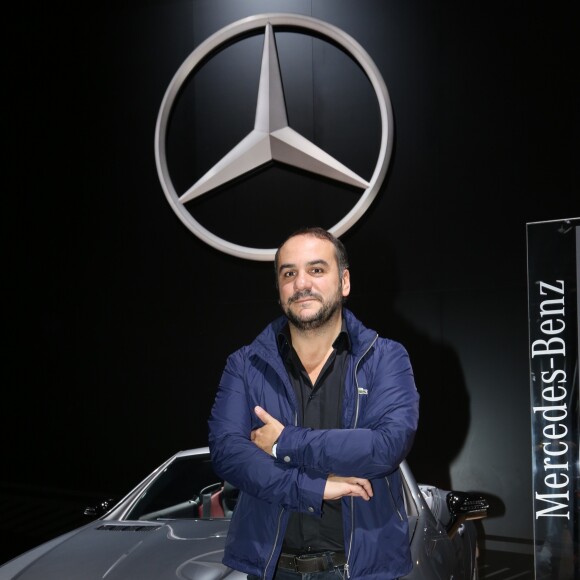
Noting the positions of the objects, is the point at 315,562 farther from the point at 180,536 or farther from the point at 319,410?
the point at 180,536

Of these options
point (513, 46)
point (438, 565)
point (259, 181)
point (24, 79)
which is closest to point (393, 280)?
point (259, 181)

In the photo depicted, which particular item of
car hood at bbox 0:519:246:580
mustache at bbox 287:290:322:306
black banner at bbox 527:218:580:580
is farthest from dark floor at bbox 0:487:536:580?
mustache at bbox 287:290:322:306

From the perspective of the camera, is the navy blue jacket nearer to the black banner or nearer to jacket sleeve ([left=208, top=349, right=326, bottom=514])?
jacket sleeve ([left=208, top=349, right=326, bottom=514])

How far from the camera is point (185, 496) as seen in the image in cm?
314

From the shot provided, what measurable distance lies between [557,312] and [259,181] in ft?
7.25

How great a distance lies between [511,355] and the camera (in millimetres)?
4602

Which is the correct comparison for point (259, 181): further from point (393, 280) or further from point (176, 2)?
point (176, 2)

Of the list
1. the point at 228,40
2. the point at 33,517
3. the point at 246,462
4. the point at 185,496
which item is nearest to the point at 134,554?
the point at 185,496

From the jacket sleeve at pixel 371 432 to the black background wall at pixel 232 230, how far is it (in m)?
2.88

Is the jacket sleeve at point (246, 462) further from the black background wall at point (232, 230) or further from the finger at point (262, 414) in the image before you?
the black background wall at point (232, 230)

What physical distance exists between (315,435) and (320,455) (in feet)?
0.16

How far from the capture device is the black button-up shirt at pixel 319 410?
5.90ft

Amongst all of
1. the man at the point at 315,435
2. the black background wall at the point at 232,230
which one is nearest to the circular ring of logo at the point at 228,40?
the black background wall at the point at 232,230

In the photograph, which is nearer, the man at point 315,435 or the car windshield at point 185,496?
the man at point 315,435
